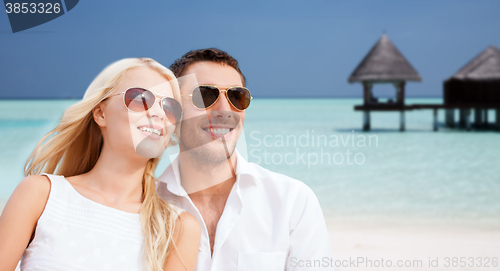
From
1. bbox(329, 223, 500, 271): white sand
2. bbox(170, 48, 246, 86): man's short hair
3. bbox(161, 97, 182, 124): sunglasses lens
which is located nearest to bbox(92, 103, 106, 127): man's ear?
bbox(161, 97, 182, 124): sunglasses lens

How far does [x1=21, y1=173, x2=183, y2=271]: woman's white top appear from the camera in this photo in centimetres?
162

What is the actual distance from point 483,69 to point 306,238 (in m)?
25.4

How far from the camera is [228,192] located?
7.54ft

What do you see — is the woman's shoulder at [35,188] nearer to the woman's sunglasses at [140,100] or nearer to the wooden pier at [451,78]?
the woman's sunglasses at [140,100]

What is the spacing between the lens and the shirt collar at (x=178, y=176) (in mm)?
2202

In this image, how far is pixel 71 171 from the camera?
6.52ft

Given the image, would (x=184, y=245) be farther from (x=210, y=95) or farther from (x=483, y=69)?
(x=483, y=69)

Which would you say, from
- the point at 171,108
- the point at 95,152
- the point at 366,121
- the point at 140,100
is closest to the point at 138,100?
the point at 140,100

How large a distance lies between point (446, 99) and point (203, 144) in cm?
2503

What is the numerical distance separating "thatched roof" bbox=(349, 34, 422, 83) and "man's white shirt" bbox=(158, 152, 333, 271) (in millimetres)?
21745

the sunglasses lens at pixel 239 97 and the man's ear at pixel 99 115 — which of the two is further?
the sunglasses lens at pixel 239 97

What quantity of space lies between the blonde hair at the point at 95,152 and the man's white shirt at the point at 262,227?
11.9 inches

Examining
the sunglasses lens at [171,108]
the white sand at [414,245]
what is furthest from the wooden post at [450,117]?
the sunglasses lens at [171,108]

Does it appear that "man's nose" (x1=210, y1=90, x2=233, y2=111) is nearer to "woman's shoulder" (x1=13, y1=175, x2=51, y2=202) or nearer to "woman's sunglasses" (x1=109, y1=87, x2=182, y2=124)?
"woman's sunglasses" (x1=109, y1=87, x2=182, y2=124)
